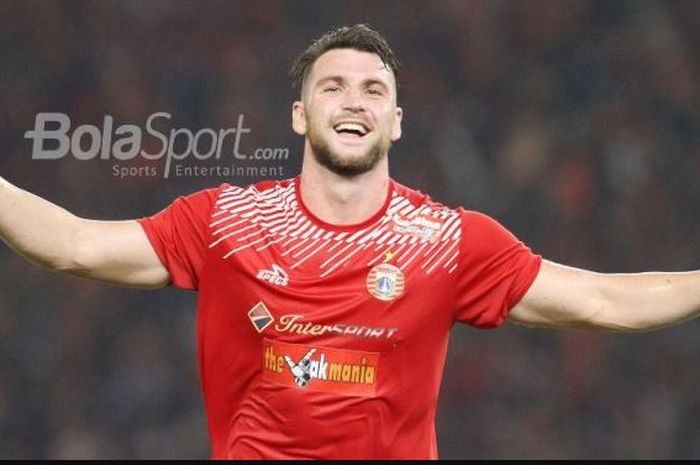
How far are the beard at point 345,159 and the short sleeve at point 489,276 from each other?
0.35 m

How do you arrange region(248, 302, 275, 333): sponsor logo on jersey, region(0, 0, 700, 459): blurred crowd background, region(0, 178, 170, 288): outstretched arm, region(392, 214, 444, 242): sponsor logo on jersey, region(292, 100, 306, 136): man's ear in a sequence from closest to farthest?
region(0, 178, 170, 288): outstretched arm, region(248, 302, 275, 333): sponsor logo on jersey, region(392, 214, 444, 242): sponsor logo on jersey, region(292, 100, 306, 136): man's ear, region(0, 0, 700, 459): blurred crowd background

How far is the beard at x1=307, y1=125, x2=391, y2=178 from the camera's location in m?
4.58

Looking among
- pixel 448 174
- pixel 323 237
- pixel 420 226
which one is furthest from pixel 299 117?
pixel 448 174

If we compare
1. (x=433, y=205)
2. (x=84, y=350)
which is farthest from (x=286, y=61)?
(x=433, y=205)

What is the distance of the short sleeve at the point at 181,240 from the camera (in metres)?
4.58

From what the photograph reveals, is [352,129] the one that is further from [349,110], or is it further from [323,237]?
[323,237]

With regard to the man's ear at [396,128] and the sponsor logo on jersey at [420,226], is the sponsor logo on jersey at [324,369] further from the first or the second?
the man's ear at [396,128]

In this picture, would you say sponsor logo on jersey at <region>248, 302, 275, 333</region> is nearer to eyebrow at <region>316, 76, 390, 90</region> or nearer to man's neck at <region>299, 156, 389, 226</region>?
man's neck at <region>299, 156, 389, 226</region>

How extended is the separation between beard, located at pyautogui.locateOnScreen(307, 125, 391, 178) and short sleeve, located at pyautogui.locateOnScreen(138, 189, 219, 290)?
39cm

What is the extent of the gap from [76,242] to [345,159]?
850 millimetres

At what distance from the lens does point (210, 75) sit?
27.0 ft

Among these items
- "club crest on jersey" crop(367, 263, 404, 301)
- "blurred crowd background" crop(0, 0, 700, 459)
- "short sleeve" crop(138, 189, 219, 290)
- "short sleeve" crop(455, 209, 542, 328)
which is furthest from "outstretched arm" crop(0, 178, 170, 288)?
"blurred crowd background" crop(0, 0, 700, 459)

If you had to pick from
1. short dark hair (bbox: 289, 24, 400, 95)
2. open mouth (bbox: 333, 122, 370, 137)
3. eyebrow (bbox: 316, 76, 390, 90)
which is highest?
short dark hair (bbox: 289, 24, 400, 95)

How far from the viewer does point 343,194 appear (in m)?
4.63
